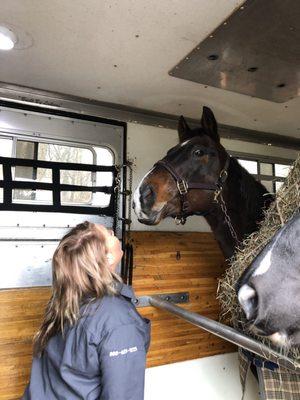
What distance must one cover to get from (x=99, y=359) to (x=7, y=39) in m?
1.35

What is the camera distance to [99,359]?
94 centimetres

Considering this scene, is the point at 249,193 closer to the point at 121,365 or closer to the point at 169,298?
the point at 169,298

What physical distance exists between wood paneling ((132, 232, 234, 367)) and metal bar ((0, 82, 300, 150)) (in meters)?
0.79

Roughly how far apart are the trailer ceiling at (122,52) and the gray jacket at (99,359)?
3.51 feet

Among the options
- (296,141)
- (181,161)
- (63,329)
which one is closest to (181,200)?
(181,161)

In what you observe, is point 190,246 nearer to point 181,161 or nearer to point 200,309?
point 200,309

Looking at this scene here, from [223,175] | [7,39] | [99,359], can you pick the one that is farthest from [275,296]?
[7,39]

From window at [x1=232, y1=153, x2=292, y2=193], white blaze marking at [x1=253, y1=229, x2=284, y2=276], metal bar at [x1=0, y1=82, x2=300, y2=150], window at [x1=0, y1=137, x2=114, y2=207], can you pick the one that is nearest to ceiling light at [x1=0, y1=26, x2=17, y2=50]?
metal bar at [x1=0, y1=82, x2=300, y2=150]

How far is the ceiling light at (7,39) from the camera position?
49.8 inches

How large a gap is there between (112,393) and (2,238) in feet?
3.39

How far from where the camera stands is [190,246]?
213cm

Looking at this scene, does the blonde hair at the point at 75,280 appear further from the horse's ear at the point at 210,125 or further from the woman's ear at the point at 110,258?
the horse's ear at the point at 210,125

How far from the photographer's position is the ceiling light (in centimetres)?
126

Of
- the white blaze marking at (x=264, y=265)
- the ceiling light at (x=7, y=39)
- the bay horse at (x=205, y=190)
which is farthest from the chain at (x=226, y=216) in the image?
the ceiling light at (x=7, y=39)
